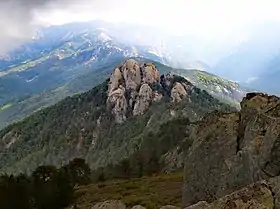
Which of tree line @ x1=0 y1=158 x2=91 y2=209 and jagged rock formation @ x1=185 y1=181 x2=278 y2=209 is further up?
jagged rock formation @ x1=185 y1=181 x2=278 y2=209

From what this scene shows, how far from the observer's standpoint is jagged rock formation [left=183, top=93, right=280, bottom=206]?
3375 centimetres

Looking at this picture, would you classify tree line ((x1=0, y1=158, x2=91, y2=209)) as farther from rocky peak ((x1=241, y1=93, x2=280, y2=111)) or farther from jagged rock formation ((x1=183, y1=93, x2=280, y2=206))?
rocky peak ((x1=241, y1=93, x2=280, y2=111))

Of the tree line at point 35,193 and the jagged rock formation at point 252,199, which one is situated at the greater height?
the jagged rock formation at point 252,199

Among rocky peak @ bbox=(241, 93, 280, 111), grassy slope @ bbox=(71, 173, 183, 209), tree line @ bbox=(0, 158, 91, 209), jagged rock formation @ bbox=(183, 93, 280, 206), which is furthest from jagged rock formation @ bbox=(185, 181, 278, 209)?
tree line @ bbox=(0, 158, 91, 209)

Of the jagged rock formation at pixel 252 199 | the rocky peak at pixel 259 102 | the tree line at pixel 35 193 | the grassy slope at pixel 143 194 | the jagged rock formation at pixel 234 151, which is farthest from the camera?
the tree line at pixel 35 193

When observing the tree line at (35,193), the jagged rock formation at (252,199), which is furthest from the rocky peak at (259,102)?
the tree line at (35,193)

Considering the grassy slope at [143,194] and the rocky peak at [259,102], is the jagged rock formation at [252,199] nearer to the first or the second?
the rocky peak at [259,102]

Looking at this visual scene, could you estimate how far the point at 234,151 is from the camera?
39406mm

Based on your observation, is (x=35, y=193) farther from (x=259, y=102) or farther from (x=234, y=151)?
(x=234, y=151)

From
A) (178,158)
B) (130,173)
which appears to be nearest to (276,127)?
(130,173)

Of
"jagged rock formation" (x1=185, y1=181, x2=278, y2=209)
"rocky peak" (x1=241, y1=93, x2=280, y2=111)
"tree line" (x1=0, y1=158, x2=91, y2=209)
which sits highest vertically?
"rocky peak" (x1=241, y1=93, x2=280, y2=111)

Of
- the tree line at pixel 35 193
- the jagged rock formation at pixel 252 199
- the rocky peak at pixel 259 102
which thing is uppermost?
the rocky peak at pixel 259 102

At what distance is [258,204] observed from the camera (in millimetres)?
23938

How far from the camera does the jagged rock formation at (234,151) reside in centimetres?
3375
